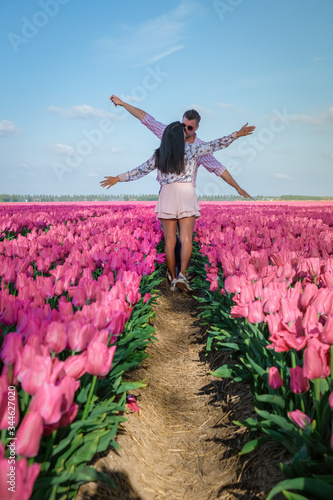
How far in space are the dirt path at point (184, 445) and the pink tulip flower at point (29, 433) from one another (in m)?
0.76

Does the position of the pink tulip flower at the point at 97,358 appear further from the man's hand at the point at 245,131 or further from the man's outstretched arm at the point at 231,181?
the man's outstretched arm at the point at 231,181

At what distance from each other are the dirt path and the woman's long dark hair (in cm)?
236

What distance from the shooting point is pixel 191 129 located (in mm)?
5281

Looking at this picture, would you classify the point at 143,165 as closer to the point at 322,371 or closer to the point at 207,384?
the point at 207,384

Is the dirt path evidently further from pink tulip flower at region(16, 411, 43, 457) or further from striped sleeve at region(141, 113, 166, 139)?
striped sleeve at region(141, 113, 166, 139)

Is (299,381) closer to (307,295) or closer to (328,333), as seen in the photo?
(328,333)

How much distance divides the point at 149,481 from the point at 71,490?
650 mm

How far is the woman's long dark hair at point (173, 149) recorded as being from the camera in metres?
4.86

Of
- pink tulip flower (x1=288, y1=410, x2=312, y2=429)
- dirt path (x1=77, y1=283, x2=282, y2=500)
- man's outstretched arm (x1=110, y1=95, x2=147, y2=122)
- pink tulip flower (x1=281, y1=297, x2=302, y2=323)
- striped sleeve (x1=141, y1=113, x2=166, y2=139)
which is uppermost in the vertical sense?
man's outstretched arm (x1=110, y1=95, x2=147, y2=122)

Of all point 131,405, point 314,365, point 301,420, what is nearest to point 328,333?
point 314,365

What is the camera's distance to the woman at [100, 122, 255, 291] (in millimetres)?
4906

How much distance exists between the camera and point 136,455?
2.11 m

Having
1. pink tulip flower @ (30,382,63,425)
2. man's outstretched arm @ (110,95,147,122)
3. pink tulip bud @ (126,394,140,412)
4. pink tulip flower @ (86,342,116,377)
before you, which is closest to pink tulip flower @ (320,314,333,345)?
pink tulip flower @ (86,342,116,377)

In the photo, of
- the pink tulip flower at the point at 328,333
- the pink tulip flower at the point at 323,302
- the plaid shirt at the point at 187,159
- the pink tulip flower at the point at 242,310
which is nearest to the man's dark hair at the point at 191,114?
the plaid shirt at the point at 187,159
